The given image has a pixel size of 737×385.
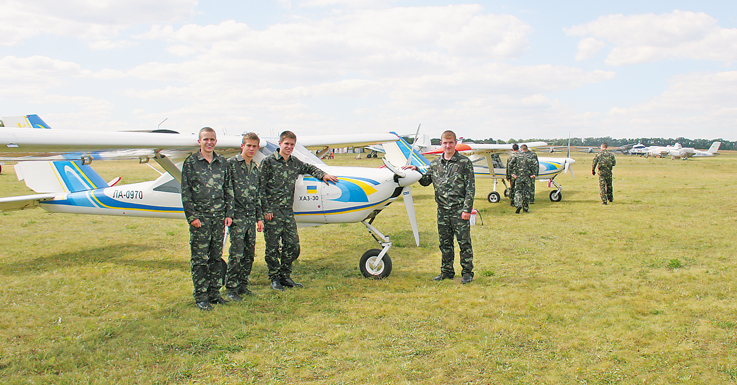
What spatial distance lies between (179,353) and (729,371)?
4582 mm

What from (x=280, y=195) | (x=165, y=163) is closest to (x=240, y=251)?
(x=280, y=195)

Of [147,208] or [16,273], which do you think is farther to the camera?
[147,208]

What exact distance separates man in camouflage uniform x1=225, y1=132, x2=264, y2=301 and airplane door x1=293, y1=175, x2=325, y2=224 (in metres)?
0.87

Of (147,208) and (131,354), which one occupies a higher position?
(147,208)

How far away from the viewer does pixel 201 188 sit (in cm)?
469

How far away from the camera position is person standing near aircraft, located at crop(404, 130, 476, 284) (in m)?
5.85

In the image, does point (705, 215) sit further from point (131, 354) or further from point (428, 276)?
point (131, 354)

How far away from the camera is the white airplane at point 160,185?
4320mm

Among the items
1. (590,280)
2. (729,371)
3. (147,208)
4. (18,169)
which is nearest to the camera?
(729,371)

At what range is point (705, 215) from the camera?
11.5 metres

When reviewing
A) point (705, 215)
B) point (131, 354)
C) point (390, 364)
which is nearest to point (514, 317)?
point (390, 364)

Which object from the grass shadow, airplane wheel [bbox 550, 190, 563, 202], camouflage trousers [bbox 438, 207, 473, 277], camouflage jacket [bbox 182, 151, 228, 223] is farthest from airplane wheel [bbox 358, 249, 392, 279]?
airplane wheel [bbox 550, 190, 563, 202]

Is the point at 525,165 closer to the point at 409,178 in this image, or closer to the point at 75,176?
the point at 409,178

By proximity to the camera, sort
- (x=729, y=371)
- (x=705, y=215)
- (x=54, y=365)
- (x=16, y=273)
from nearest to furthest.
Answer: (x=729, y=371)
(x=54, y=365)
(x=16, y=273)
(x=705, y=215)
